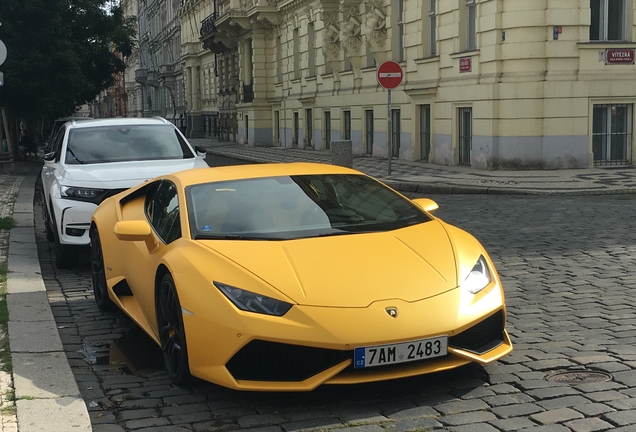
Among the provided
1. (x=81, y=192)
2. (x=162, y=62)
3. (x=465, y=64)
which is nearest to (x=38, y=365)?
(x=81, y=192)

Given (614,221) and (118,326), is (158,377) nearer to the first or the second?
(118,326)

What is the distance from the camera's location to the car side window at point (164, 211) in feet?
18.7

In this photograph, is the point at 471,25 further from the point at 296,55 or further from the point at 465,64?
the point at 296,55

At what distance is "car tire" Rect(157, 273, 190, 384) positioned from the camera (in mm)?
5004

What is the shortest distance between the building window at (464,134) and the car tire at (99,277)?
16.7 metres

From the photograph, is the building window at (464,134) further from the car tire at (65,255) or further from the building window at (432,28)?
the car tire at (65,255)

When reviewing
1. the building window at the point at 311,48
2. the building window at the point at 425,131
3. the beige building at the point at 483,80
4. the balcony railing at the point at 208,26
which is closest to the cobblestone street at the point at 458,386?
the beige building at the point at 483,80

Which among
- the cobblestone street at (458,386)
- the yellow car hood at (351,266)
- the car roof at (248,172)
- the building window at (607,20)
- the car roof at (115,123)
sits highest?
the building window at (607,20)

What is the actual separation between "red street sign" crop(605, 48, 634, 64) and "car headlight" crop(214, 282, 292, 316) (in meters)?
18.3

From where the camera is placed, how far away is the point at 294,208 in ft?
18.8

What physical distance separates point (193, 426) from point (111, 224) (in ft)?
10.2

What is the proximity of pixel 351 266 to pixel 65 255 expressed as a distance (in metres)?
5.44

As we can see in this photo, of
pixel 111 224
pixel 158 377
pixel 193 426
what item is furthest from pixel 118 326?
pixel 193 426

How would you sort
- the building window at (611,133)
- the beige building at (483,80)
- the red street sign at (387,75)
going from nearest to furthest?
the beige building at (483,80), the red street sign at (387,75), the building window at (611,133)
